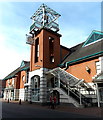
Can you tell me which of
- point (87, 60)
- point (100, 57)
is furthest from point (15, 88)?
point (100, 57)

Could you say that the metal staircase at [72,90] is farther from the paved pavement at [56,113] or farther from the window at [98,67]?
the paved pavement at [56,113]

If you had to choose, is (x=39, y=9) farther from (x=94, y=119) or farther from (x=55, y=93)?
(x=94, y=119)

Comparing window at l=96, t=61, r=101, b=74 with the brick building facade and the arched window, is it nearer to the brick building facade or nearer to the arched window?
the brick building facade

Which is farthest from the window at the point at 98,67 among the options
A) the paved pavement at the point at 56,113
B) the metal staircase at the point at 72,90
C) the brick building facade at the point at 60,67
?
the paved pavement at the point at 56,113

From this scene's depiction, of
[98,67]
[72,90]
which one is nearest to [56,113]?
[72,90]

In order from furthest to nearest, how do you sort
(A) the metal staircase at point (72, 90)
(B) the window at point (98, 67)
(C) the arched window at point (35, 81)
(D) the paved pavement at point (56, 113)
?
(C) the arched window at point (35, 81)
(B) the window at point (98, 67)
(A) the metal staircase at point (72, 90)
(D) the paved pavement at point (56, 113)

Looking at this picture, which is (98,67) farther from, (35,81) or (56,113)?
(35,81)

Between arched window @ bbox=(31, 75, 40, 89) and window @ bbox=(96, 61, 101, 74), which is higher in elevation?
window @ bbox=(96, 61, 101, 74)

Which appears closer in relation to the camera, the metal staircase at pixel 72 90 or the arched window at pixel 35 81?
the metal staircase at pixel 72 90

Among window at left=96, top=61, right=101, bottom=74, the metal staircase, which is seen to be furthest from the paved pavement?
window at left=96, top=61, right=101, bottom=74

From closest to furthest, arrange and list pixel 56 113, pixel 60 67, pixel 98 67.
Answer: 1. pixel 56 113
2. pixel 98 67
3. pixel 60 67

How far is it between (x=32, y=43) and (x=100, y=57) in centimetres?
1222

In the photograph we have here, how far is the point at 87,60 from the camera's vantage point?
18.7m

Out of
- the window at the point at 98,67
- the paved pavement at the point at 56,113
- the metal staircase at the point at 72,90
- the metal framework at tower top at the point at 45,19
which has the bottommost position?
the paved pavement at the point at 56,113
